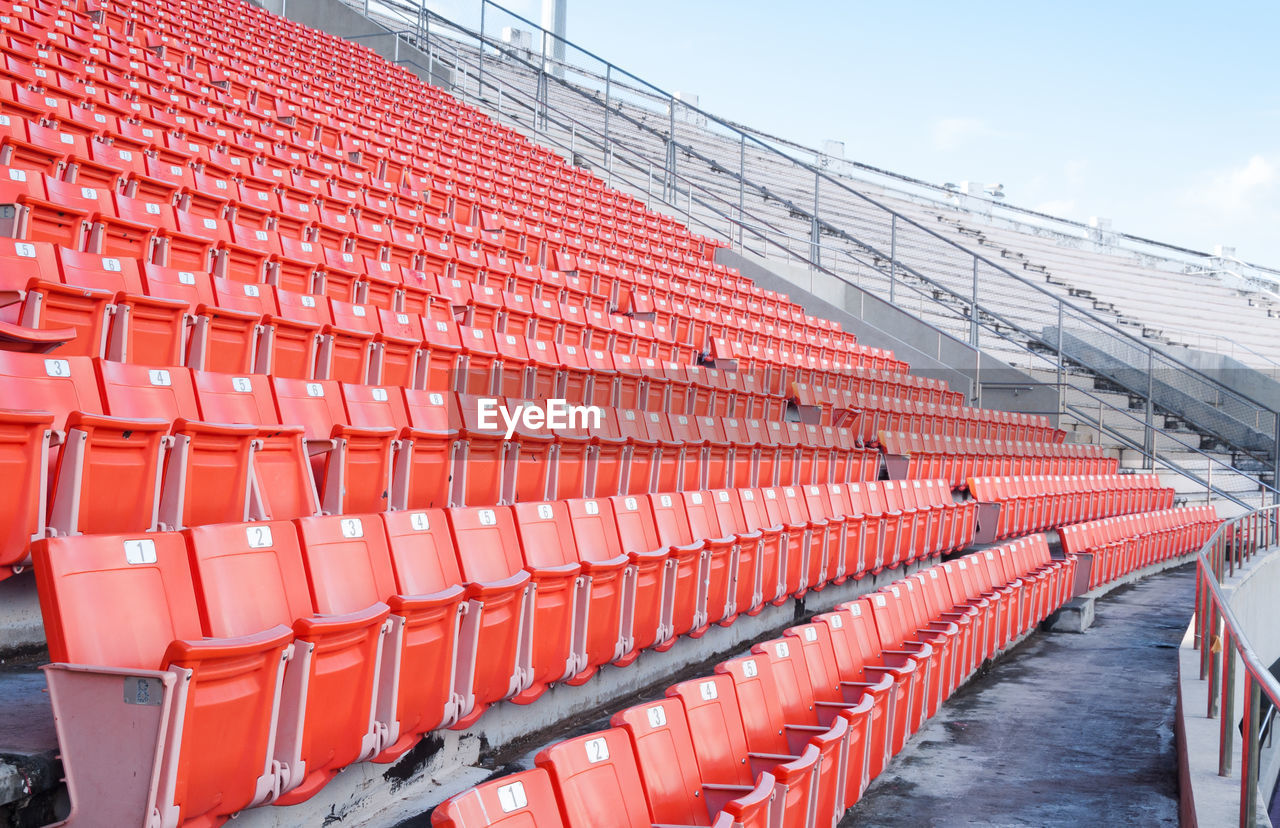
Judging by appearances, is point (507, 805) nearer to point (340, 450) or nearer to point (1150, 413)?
point (340, 450)

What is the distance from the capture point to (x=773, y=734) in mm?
1967

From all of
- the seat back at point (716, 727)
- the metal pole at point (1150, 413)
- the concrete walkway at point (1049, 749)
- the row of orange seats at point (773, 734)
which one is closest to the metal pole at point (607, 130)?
the metal pole at point (1150, 413)

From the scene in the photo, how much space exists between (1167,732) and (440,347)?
2368 mm

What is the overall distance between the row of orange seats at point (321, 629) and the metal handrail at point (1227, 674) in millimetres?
1169

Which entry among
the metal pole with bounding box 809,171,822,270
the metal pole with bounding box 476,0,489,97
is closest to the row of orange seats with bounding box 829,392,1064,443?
the metal pole with bounding box 809,171,822,270

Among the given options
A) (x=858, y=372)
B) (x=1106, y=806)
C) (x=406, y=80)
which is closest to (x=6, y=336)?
(x=1106, y=806)

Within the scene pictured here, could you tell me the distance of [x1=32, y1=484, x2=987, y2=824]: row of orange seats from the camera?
121 cm

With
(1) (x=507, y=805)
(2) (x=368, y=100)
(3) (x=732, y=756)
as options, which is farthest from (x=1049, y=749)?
(2) (x=368, y=100)

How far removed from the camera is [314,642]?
144cm

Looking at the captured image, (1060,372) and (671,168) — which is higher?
(671,168)

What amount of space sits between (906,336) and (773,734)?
604cm

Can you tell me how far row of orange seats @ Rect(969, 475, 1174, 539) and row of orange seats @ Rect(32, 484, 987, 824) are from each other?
8.59 ft

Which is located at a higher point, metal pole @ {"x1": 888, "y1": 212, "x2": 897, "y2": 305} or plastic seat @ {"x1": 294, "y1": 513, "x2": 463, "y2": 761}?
metal pole @ {"x1": 888, "y1": 212, "x2": 897, "y2": 305}

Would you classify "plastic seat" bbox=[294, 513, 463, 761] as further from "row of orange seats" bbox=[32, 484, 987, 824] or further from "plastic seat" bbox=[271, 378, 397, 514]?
"plastic seat" bbox=[271, 378, 397, 514]
